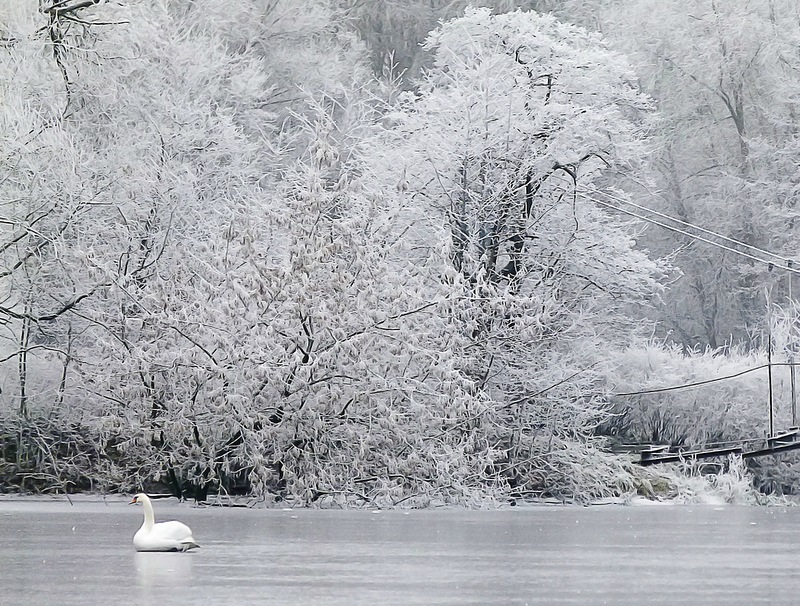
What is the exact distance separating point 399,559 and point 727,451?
1439 centimetres

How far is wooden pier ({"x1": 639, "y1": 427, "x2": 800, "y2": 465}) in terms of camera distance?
26.0 m

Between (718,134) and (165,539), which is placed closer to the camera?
(165,539)

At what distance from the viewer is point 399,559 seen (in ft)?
43.9

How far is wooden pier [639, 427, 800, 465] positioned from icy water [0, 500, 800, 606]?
15.5 ft

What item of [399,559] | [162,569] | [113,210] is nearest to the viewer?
[162,569]

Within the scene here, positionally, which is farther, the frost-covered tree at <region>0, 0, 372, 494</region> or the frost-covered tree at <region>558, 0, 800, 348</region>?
the frost-covered tree at <region>558, 0, 800, 348</region>

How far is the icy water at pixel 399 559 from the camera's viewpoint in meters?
10.5

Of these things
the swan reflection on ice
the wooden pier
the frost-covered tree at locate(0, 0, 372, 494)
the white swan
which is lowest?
the swan reflection on ice

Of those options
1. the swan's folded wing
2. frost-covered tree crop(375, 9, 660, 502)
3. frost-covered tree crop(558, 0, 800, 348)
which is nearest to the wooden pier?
frost-covered tree crop(375, 9, 660, 502)

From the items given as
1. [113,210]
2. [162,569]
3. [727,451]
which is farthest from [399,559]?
[727,451]

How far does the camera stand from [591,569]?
12.6m

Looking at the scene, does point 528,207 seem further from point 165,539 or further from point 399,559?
point 399,559

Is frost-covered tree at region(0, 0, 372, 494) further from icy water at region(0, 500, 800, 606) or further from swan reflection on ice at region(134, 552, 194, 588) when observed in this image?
swan reflection on ice at region(134, 552, 194, 588)

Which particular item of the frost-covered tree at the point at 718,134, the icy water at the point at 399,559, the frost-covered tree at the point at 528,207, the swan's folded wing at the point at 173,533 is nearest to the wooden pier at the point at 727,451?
the frost-covered tree at the point at 528,207
